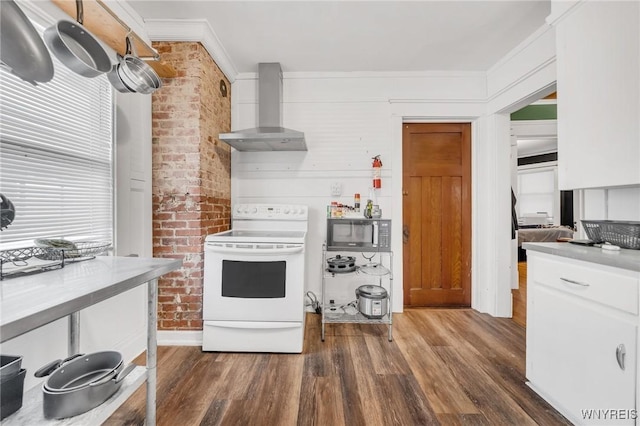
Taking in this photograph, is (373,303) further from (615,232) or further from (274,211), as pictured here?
(615,232)

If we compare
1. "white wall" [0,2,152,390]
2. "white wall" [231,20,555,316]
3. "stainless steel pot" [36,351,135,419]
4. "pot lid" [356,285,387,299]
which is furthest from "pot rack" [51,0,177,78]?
"pot lid" [356,285,387,299]

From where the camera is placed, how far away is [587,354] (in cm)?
136

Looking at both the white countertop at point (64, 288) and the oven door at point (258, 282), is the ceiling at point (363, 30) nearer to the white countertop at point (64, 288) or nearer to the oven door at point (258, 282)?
the oven door at point (258, 282)

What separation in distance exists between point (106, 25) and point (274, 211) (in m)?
1.89

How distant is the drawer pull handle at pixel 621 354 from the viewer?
1.21m

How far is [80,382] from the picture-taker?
1.20 m

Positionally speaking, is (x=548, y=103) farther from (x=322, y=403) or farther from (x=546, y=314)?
(x=322, y=403)

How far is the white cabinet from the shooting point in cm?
120

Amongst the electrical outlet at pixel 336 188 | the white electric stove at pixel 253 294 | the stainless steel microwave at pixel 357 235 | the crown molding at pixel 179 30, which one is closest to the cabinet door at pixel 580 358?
the stainless steel microwave at pixel 357 235

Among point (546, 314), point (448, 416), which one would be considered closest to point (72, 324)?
point (448, 416)

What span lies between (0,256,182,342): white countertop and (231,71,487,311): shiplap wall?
6.07 ft

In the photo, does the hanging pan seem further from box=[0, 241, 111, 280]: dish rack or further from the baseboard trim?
the baseboard trim

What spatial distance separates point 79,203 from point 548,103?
215 inches

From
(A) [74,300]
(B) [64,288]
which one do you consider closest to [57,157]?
(B) [64,288]
